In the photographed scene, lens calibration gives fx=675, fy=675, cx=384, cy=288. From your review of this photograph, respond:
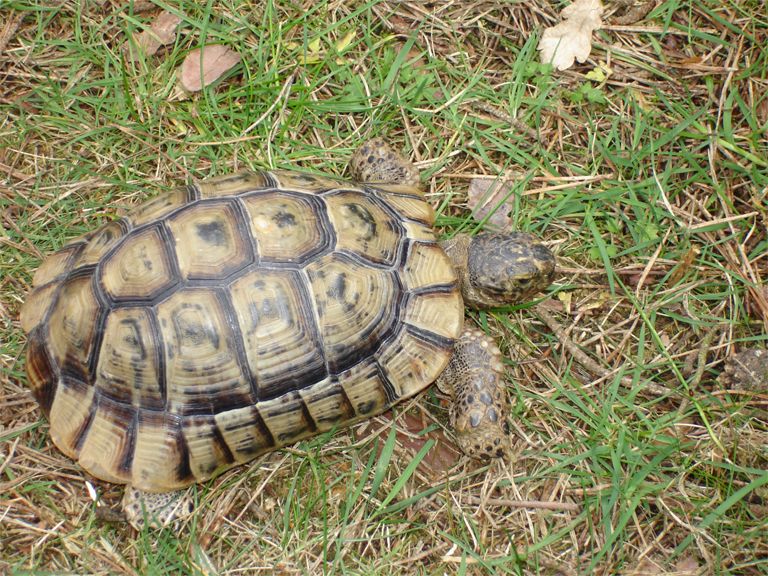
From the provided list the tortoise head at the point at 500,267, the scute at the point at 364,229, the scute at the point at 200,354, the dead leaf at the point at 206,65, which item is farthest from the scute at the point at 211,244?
the dead leaf at the point at 206,65

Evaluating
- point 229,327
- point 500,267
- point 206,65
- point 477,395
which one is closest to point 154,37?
point 206,65

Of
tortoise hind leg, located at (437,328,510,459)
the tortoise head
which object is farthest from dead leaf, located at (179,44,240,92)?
tortoise hind leg, located at (437,328,510,459)

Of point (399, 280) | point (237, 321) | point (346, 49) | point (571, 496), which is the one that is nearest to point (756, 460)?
point (571, 496)

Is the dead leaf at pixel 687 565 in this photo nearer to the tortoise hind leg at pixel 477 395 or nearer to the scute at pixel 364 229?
the tortoise hind leg at pixel 477 395

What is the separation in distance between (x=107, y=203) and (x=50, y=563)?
2.12 metres

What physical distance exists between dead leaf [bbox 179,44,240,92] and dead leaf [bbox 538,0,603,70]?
204 cm

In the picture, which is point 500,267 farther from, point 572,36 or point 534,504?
point 572,36

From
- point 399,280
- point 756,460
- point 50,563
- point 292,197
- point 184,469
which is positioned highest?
point 292,197

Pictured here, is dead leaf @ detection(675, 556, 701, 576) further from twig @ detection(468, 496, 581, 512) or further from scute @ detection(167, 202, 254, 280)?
scute @ detection(167, 202, 254, 280)

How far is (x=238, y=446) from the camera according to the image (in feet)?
11.5

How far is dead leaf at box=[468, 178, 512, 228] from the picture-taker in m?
4.28

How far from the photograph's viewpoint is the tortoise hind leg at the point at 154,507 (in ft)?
12.0

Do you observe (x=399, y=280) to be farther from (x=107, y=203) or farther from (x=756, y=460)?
(x=756, y=460)

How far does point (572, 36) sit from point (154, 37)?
275 centimetres
